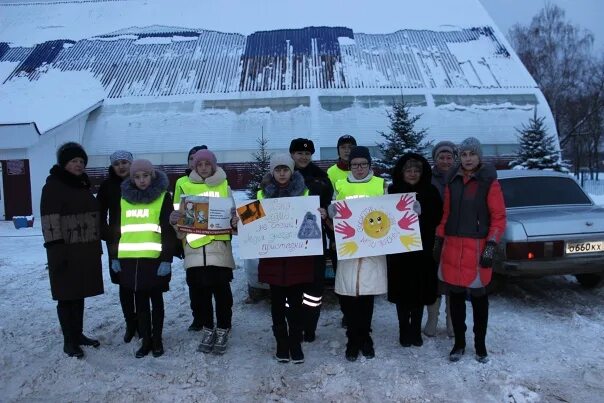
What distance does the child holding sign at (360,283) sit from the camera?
180 inches

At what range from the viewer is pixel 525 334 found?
5160 millimetres

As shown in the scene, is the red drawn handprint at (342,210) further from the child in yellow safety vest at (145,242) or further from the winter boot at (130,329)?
the winter boot at (130,329)

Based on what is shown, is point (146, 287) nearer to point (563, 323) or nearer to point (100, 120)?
Result: point (563, 323)

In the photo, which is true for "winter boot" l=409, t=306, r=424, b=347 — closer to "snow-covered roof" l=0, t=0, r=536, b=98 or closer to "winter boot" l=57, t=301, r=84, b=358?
"winter boot" l=57, t=301, r=84, b=358

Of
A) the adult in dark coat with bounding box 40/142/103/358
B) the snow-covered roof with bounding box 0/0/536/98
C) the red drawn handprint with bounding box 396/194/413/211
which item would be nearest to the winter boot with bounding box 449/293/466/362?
the red drawn handprint with bounding box 396/194/413/211

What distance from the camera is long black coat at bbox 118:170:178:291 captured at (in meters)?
4.68

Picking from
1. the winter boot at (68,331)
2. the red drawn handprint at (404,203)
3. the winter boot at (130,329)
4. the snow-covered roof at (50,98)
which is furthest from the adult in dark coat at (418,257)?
the snow-covered roof at (50,98)

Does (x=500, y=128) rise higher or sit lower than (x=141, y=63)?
lower

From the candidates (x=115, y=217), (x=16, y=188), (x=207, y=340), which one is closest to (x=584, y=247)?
(x=207, y=340)

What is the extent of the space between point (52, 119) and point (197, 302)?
53.1 feet

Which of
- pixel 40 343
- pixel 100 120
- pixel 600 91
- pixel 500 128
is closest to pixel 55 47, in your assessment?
pixel 100 120

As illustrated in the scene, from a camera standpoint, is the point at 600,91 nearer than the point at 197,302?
No

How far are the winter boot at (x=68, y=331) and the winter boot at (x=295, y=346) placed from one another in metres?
1.95

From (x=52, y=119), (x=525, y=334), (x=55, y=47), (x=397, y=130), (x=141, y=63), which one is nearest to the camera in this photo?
(x=525, y=334)
